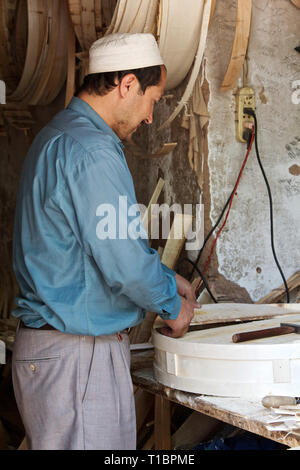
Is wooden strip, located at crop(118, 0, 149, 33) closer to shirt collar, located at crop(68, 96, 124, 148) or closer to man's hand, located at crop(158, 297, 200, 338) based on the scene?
shirt collar, located at crop(68, 96, 124, 148)

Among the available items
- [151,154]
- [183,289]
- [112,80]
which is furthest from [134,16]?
[183,289]

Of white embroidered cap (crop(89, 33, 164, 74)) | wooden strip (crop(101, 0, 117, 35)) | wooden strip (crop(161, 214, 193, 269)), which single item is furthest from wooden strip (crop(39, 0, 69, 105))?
white embroidered cap (crop(89, 33, 164, 74))

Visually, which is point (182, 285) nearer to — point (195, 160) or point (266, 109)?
point (195, 160)

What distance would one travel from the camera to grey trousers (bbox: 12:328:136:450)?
2.01m

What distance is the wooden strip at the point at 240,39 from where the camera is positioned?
304 centimetres

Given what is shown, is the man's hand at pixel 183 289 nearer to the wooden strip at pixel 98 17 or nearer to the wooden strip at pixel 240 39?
the wooden strip at pixel 240 39

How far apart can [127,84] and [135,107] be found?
8 centimetres

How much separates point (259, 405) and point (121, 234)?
2.39 ft

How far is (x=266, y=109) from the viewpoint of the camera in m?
3.28

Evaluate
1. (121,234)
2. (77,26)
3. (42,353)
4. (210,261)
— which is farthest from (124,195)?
(77,26)

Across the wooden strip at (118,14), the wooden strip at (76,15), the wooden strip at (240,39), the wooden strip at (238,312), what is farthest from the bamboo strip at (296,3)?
the wooden strip at (238,312)

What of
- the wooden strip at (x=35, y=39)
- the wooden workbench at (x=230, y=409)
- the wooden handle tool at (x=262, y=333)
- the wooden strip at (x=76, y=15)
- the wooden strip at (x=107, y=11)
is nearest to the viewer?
the wooden workbench at (x=230, y=409)

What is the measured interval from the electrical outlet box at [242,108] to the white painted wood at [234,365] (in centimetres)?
134

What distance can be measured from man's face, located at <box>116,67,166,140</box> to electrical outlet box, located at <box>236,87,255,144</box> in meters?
1.05
